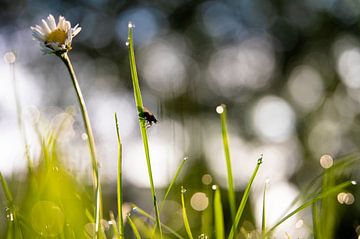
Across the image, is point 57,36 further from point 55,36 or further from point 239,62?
point 239,62

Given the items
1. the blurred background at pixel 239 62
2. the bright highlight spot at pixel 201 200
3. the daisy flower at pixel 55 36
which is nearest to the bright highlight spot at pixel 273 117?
the blurred background at pixel 239 62

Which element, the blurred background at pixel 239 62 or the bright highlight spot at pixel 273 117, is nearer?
the blurred background at pixel 239 62

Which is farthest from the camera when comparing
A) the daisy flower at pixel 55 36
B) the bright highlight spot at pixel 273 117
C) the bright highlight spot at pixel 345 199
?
the bright highlight spot at pixel 273 117

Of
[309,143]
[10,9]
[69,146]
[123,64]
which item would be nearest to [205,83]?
[123,64]

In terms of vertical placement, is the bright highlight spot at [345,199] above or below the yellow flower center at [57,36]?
below

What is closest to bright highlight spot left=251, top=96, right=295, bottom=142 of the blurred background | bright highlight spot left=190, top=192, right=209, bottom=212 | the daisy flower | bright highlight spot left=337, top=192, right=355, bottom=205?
the blurred background

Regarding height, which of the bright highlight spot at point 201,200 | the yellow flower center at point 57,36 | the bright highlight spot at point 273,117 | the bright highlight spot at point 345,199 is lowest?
the bright highlight spot at point 345,199

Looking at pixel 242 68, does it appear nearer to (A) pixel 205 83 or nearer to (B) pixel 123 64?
(A) pixel 205 83

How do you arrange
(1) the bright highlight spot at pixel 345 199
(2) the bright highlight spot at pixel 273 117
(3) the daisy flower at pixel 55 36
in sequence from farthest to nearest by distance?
(2) the bright highlight spot at pixel 273 117 < (1) the bright highlight spot at pixel 345 199 < (3) the daisy flower at pixel 55 36

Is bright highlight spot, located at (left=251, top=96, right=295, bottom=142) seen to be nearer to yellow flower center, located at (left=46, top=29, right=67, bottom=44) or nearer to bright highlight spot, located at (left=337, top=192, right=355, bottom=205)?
bright highlight spot, located at (left=337, top=192, right=355, bottom=205)

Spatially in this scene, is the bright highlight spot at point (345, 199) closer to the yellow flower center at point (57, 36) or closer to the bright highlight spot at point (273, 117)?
the yellow flower center at point (57, 36)
